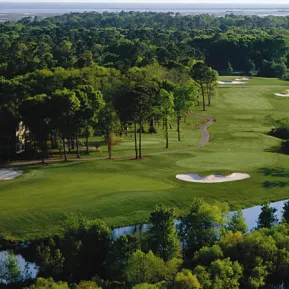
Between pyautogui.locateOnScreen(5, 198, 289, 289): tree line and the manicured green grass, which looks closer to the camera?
pyautogui.locateOnScreen(5, 198, 289, 289): tree line

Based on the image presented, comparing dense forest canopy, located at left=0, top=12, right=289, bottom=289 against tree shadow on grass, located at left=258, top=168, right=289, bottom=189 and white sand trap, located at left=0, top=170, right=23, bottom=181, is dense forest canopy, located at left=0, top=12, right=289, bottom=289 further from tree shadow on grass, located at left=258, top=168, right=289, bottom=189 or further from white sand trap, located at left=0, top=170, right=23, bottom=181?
tree shadow on grass, located at left=258, top=168, right=289, bottom=189

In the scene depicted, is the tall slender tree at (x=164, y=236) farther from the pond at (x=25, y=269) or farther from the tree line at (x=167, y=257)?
the pond at (x=25, y=269)

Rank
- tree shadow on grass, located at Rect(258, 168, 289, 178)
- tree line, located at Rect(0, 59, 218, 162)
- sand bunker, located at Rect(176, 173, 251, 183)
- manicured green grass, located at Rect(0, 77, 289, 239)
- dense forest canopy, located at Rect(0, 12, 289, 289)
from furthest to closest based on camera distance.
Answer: tree line, located at Rect(0, 59, 218, 162), tree shadow on grass, located at Rect(258, 168, 289, 178), sand bunker, located at Rect(176, 173, 251, 183), manicured green grass, located at Rect(0, 77, 289, 239), dense forest canopy, located at Rect(0, 12, 289, 289)

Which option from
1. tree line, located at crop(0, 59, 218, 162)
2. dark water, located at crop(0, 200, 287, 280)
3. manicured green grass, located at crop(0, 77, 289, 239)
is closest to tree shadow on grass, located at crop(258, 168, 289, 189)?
manicured green grass, located at crop(0, 77, 289, 239)

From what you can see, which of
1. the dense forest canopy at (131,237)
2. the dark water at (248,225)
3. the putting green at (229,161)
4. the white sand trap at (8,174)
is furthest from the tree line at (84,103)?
the dark water at (248,225)

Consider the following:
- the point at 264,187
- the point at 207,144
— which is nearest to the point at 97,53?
the point at 207,144

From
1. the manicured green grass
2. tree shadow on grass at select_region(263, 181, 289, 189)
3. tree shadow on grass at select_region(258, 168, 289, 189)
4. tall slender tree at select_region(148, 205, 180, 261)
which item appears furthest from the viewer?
tree shadow on grass at select_region(258, 168, 289, 189)

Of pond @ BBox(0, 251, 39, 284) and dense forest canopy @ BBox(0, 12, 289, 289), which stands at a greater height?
dense forest canopy @ BBox(0, 12, 289, 289)

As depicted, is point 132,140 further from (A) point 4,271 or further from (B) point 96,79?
(A) point 4,271
